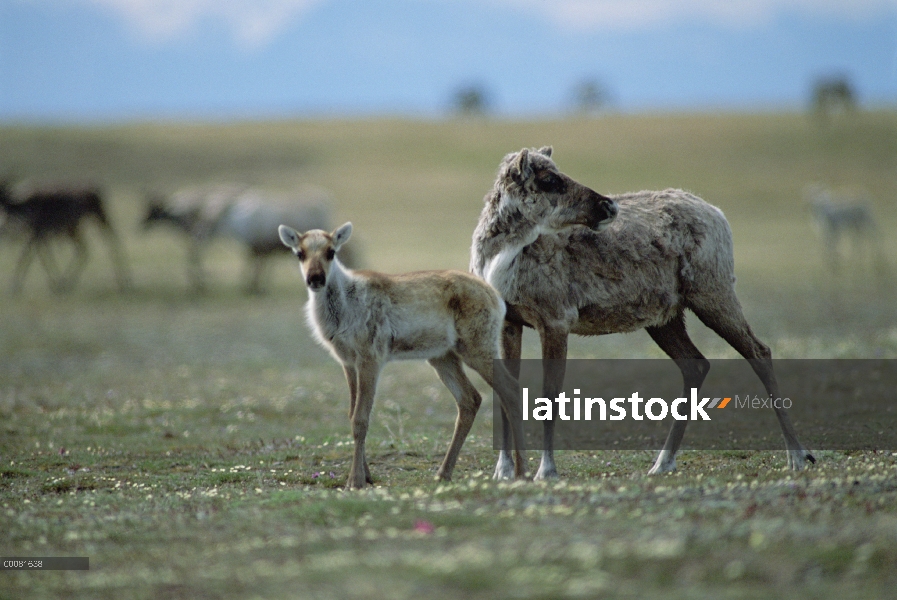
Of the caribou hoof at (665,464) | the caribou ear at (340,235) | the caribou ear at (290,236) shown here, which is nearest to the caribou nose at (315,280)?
the caribou ear at (340,235)

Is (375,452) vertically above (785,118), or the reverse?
(785,118)

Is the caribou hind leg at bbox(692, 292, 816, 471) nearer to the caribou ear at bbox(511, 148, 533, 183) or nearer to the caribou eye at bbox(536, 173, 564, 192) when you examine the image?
the caribou eye at bbox(536, 173, 564, 192)

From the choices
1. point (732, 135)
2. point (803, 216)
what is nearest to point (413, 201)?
point (803, 216)

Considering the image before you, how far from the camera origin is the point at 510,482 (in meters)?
8.66

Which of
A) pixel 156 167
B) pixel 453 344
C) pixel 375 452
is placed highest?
pixel 156 167

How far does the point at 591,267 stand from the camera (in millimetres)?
10133

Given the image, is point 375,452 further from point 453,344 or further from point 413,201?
point 413,201

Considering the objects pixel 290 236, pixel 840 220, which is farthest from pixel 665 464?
pixel 840 220

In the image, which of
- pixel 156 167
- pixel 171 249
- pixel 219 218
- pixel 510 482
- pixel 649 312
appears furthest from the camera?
pixel 156 167

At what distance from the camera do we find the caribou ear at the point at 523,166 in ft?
33.3

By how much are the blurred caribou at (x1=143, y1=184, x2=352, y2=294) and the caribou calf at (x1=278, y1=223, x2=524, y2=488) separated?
2319 centimetres

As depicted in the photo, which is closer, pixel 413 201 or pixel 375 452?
pixel 375 452

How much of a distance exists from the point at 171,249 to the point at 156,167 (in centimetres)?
1896

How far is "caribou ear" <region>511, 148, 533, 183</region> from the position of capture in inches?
400
